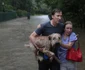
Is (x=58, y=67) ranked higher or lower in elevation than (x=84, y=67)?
higher

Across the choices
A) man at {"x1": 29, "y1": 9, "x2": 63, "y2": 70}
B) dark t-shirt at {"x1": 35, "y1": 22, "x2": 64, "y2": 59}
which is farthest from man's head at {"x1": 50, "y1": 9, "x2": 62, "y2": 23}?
dark t-shirt at {"x1": 35, "y1": 22, "x2": 64, "y2": 59}

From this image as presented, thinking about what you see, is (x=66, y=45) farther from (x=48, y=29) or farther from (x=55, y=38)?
(x=48, y=29)

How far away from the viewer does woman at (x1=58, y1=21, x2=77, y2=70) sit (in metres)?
5.00

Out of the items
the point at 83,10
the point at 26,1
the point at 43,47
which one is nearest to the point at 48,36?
the point at 43,47

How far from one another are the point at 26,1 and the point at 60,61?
300 feet

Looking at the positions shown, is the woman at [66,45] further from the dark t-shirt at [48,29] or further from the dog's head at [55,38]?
the dog's head at [55,38]

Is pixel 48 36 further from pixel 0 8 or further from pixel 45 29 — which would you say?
pixel 0 8

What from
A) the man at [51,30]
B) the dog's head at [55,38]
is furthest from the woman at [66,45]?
the dog's head at [55,38]

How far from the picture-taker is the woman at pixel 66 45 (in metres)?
5.00

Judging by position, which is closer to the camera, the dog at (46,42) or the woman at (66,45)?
the dog at (46,42)

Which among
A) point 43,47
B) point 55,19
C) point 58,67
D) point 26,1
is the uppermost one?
point 55,19

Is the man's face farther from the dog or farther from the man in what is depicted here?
the dog

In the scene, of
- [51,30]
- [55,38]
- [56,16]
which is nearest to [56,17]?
[56,16]

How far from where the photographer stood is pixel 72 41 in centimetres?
501
